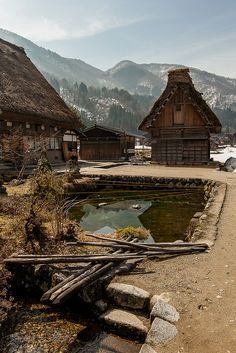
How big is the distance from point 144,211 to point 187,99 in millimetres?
16975

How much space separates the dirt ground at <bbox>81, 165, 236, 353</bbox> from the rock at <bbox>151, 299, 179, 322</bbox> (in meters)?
0.11

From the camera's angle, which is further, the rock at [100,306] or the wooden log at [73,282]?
the rock at [100,306]

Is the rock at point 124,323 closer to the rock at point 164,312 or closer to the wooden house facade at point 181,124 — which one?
the rock at point 164,312

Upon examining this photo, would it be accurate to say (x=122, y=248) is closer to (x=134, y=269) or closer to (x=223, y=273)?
(x=134, y=269)

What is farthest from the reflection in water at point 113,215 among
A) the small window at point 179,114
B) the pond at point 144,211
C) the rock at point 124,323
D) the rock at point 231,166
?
the small window at point 179,114

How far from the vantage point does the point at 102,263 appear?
5723 millimetres

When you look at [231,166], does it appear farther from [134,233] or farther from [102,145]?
[102,145]

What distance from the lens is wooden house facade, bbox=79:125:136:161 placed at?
35.6m

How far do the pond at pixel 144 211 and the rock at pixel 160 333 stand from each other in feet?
18.3

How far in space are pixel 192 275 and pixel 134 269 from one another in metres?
1.12

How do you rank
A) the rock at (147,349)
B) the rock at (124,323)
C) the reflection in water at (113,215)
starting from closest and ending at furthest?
the rock at (147,349), the rock at (124,323), the reflection in water at (113,215)

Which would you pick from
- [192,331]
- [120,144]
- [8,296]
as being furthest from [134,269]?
[120,144]

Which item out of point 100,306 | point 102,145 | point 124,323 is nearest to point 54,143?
point 102,145

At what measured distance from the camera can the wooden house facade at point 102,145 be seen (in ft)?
117
